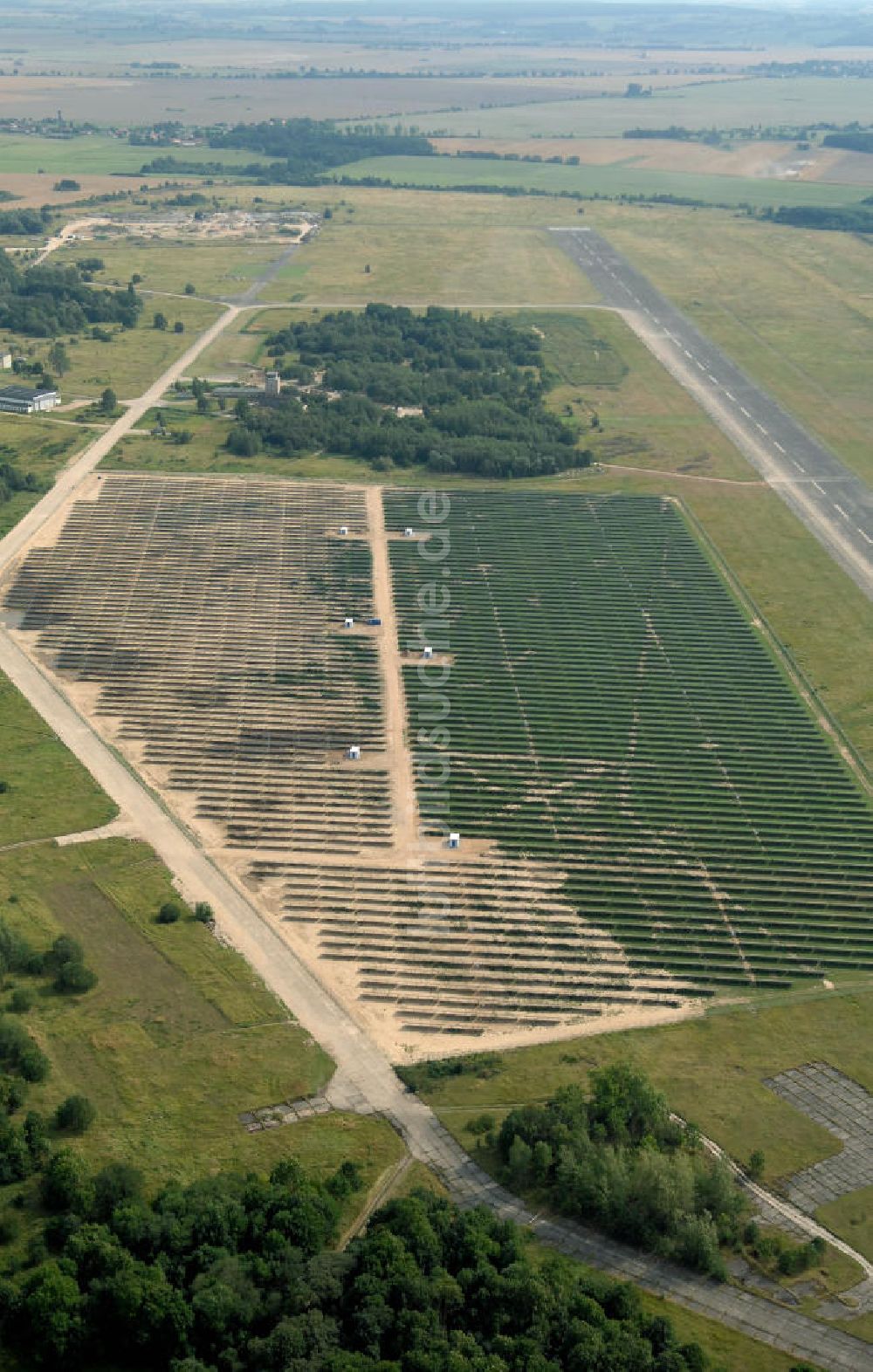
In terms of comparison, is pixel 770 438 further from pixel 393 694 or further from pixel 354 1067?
pixel 354 1067

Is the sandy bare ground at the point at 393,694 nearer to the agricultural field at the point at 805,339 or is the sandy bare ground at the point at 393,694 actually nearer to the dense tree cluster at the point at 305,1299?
the dense tree cluster at the point at 305,1299

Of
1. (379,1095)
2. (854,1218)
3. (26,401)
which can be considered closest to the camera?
(854,1218)

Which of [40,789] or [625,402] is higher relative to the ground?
[625,402]

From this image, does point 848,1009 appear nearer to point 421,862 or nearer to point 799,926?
point 799,926

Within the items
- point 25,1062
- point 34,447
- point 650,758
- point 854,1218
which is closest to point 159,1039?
point 25,1062

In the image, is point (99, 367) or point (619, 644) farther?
point (99, 367)

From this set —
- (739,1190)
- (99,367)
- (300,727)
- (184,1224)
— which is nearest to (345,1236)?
(184,1224)

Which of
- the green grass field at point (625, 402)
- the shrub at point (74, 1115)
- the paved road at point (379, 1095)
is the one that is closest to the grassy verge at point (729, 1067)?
the paved road at point (379, 1095)
